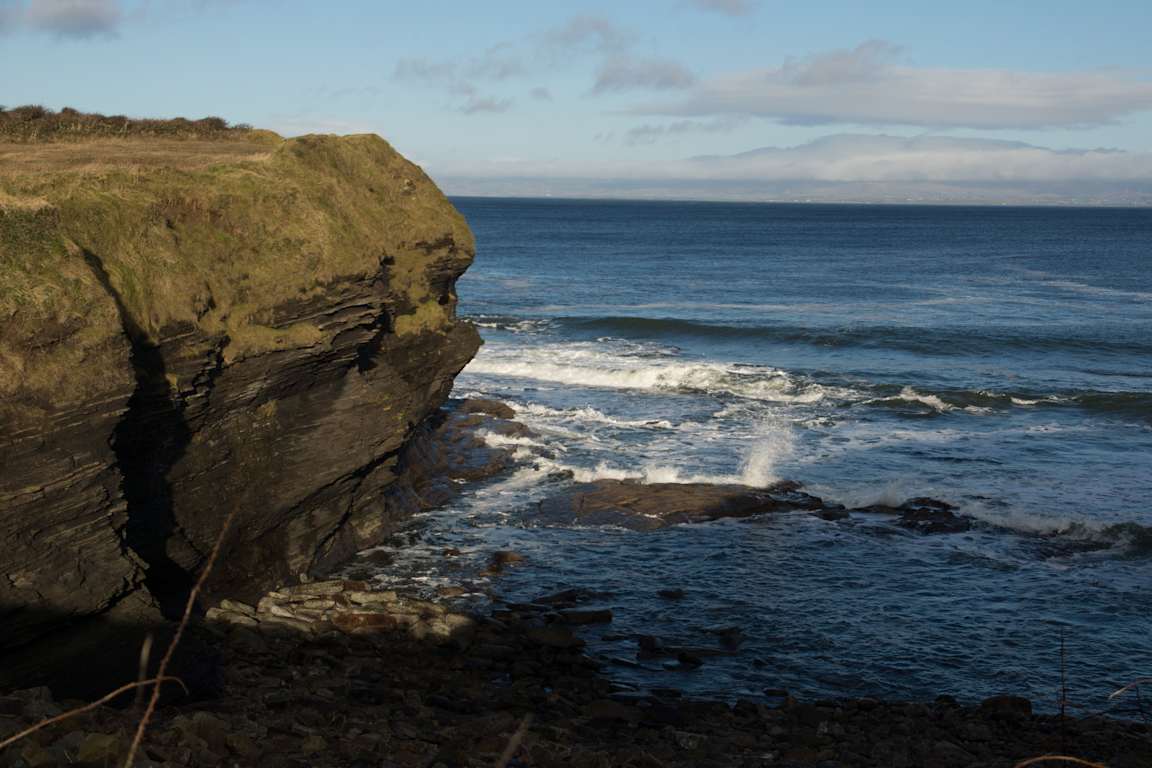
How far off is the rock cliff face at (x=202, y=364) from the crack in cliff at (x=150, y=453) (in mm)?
40

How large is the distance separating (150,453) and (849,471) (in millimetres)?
21855

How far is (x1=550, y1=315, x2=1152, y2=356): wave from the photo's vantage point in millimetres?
55500

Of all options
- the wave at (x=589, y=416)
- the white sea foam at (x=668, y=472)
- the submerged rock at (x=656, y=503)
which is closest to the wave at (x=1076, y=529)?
the submerged rock at (x=656, y=503)

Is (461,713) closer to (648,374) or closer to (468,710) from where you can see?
(468,710)

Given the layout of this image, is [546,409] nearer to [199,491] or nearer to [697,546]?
[697,546]

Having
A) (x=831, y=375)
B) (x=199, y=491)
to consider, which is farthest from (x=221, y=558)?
(x=831, y=375)

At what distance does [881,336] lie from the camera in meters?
58.0

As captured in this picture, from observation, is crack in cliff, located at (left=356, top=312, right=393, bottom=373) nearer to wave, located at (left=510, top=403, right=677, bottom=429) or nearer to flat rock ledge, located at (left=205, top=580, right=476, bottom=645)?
flat rock ledge, located at (left=205, top=580, right=476, bottom=645)

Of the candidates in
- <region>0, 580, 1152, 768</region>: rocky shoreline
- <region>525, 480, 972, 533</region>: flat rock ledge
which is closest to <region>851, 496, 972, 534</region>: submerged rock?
<region>525, 480, 972, 533</region>: flat rock ledge

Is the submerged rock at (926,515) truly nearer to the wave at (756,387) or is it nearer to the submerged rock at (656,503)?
the submerged rock at (656,503)

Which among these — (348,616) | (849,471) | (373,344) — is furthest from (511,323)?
(348,616)

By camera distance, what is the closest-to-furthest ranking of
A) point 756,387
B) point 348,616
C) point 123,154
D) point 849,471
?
point 348,616 → point 123,154 → point 849,471 → point 756,387

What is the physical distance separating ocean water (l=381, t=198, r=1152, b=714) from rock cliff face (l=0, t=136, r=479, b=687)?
3574mm

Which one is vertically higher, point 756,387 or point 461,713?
point 756,387
